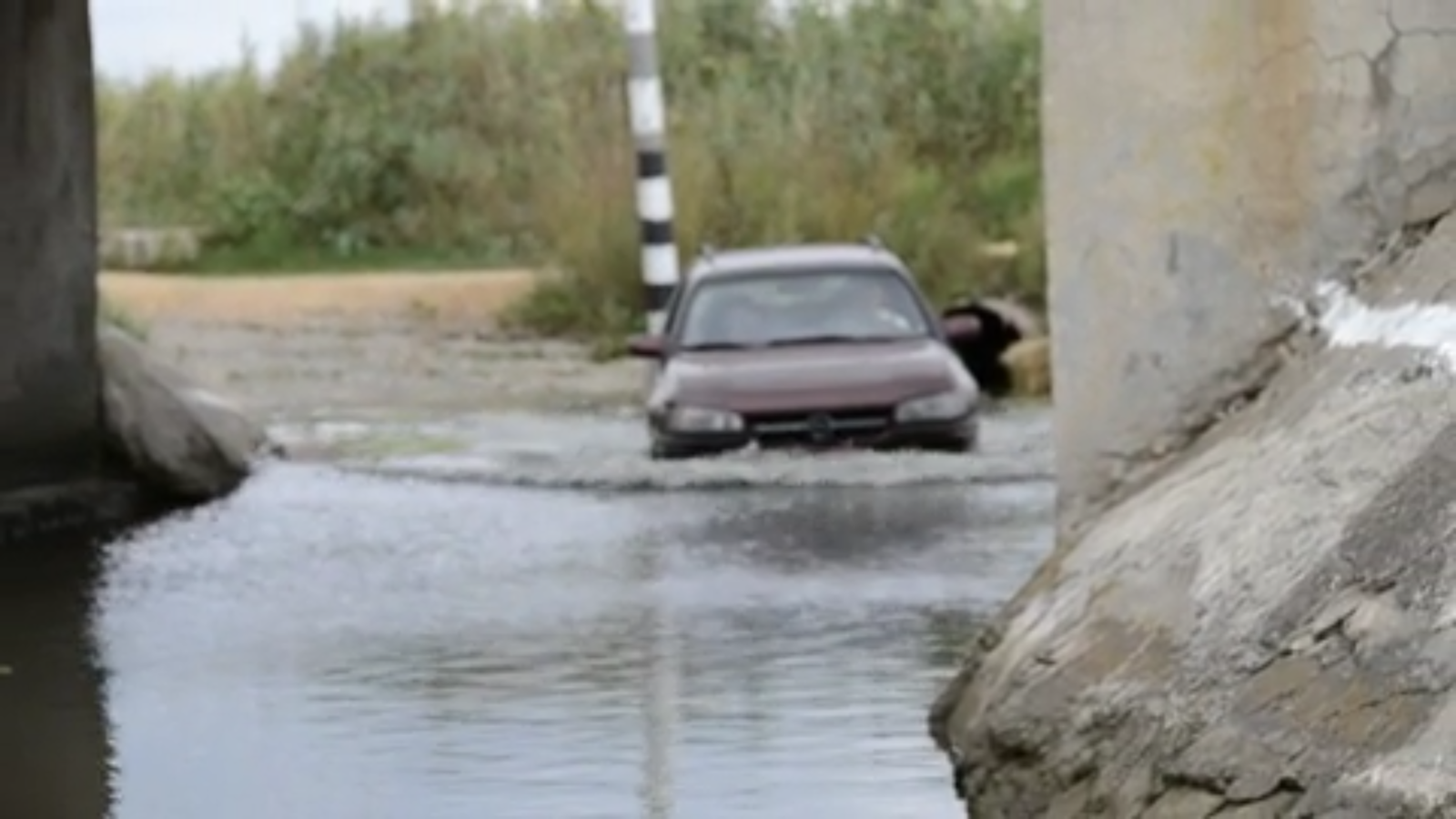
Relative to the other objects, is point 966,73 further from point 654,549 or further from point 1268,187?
point 1268,187

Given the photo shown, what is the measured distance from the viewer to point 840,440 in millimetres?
15109

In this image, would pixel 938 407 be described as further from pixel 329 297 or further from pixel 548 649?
pixel 329 297

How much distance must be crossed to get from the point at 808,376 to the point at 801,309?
94cm

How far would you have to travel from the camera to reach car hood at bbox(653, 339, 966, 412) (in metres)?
15.0

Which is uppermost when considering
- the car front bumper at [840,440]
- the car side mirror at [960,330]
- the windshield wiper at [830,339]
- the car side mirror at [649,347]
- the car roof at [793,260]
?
the car roof at [793,260]

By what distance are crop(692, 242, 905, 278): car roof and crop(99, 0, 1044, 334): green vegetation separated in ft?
23.5

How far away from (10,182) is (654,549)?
12.6 ft

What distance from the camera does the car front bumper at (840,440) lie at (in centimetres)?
1509

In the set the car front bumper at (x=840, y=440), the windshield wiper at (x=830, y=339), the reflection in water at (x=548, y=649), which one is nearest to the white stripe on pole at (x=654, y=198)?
the reflection in water at (x=548, y=649)

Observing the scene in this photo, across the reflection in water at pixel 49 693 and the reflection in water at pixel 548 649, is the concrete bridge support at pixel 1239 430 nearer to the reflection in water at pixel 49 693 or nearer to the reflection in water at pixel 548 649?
the reflection in water at pixel 548 649

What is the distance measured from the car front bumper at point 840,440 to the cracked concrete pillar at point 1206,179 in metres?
7.31

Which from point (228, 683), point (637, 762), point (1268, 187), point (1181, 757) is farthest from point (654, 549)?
point (1181, 757)

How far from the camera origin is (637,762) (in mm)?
8602

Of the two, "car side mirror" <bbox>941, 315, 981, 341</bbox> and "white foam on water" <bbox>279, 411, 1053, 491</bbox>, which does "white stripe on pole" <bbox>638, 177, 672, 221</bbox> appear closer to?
"white foam on water" <bbox>279, 411, 1053, 491</bbox>
